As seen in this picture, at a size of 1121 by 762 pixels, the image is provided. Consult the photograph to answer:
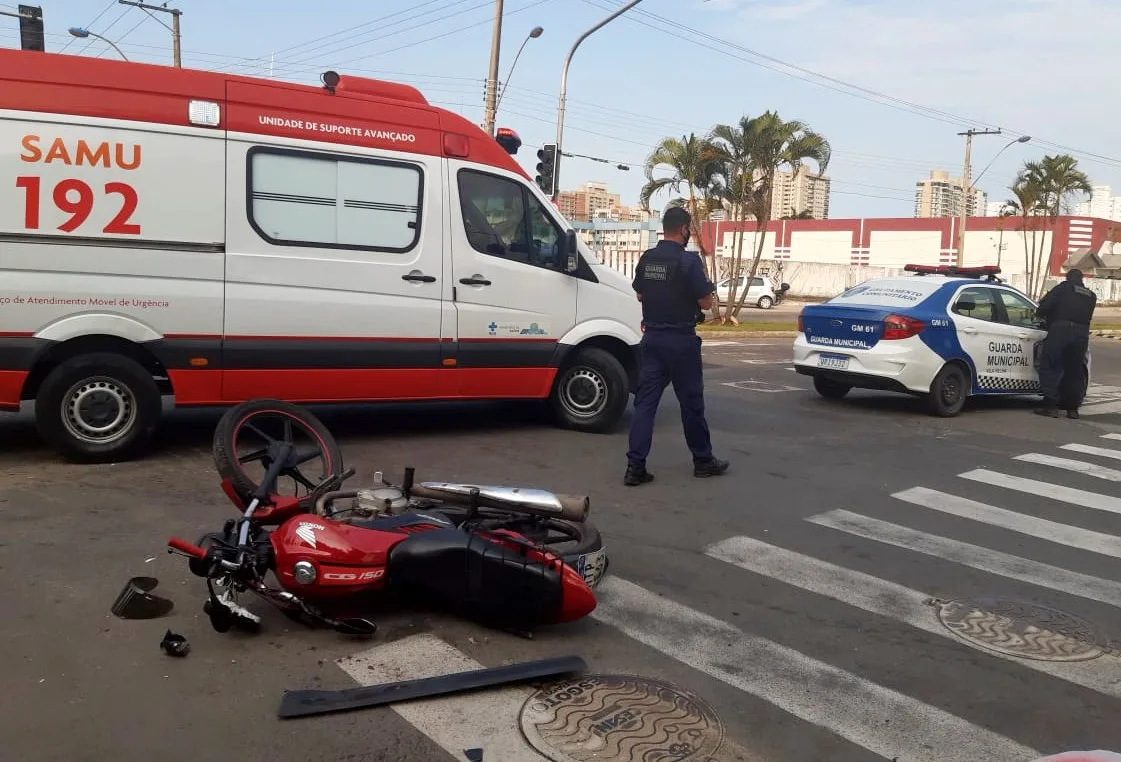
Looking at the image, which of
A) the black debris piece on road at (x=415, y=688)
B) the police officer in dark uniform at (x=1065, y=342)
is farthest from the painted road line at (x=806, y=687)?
the police officer in dark uniform at (x=1065, y=342)

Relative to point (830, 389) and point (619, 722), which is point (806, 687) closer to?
point (619, 722)

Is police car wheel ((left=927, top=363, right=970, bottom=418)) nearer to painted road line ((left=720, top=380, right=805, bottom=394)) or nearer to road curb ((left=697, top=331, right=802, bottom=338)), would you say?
painted road line ((left=720, top=380, right=805, bottom=394))

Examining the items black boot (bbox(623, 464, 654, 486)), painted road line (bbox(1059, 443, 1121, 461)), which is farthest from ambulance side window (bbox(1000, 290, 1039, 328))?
black boot (bbox(623, 464, 654, 486))

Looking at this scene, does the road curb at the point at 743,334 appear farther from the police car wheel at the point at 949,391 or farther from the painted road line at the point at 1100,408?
the police car wheel at the point at 949,391

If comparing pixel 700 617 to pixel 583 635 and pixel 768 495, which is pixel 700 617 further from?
pixel 768 495

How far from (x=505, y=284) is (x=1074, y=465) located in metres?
5.26

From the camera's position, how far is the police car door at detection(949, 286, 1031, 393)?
10.8 m

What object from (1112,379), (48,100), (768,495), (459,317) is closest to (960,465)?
(768,495)

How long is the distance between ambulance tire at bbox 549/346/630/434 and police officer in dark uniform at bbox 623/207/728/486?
1.58 m

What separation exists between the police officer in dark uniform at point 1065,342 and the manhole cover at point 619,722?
361 inches

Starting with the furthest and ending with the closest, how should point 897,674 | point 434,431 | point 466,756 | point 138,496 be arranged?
point 434,431, point 138,496, point 897,674, point 466,756

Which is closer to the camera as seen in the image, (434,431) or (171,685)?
(171,685)

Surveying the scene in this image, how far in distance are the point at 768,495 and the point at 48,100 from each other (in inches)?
220

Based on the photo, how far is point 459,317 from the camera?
7801 millimetres
